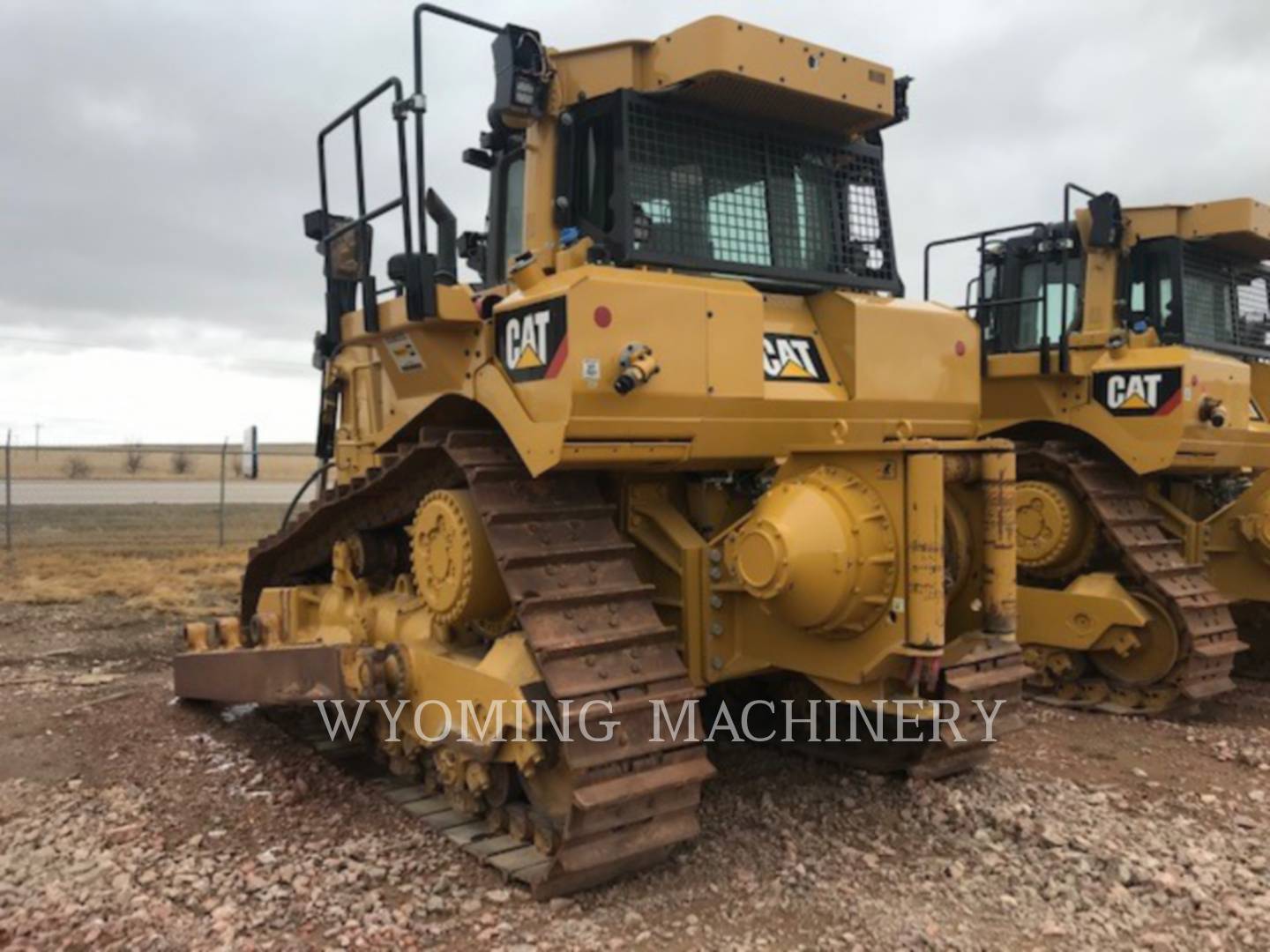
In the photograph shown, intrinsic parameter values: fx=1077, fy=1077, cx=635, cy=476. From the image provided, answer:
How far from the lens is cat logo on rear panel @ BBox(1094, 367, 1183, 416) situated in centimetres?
707

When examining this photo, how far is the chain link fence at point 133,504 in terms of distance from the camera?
649 inches

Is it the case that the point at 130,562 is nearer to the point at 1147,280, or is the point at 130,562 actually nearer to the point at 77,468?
the point at 1147,280

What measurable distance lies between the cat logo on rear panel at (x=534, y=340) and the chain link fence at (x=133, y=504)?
376cm

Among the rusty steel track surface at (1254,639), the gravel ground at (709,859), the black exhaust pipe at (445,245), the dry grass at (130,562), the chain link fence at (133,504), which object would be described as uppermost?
the black exhaust pipe at (445,245)

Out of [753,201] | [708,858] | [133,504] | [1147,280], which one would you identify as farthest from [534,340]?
[133,504]

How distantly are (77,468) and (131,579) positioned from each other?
39.6 metres

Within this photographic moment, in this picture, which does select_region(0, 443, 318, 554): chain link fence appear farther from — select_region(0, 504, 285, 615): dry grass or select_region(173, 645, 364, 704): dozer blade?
select_region(173, 645, 364, 704): dozer blade

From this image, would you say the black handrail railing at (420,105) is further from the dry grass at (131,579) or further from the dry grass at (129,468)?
the dry grass at (129,468)

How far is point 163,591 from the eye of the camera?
36.8ft

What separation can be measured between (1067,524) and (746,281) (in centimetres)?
359

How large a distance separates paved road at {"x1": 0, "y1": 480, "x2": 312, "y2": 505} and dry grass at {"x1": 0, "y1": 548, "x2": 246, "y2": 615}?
14.4 metres

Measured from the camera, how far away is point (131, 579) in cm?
1198

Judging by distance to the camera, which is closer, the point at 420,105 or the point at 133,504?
the point at 420,105

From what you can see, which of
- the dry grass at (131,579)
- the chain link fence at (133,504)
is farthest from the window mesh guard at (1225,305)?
the dry grass at (131,579)
